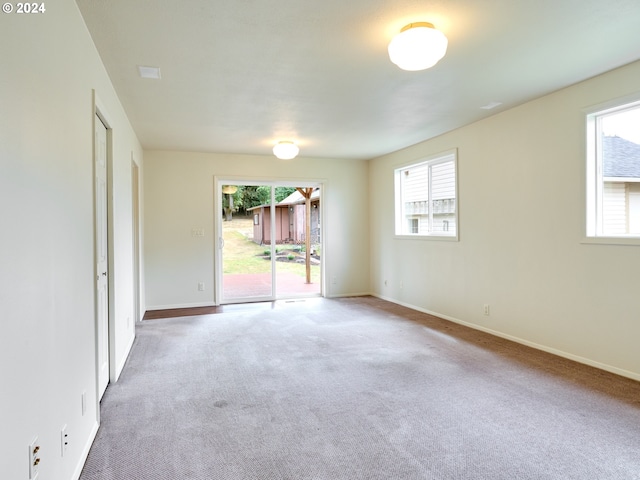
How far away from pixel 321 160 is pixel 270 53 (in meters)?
4.24

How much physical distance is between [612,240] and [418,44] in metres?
2.39

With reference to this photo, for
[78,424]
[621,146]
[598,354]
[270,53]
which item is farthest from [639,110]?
[78,424]

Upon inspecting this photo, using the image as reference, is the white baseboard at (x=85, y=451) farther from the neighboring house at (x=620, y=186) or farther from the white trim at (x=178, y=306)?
the neighboring house at (x=620, y=186)

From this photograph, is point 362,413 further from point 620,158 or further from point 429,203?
point 429,203

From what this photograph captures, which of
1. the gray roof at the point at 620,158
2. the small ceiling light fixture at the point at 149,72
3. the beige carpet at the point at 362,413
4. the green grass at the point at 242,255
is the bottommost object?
the beige carpet at the point at 362,413

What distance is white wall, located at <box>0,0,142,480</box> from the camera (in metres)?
1.24

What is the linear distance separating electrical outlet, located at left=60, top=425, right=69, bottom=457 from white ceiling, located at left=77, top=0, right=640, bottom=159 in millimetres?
2239

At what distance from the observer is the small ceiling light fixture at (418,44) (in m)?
2.33

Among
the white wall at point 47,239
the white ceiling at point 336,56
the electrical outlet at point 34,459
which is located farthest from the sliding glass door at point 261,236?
the electrical outlet at point 34,459

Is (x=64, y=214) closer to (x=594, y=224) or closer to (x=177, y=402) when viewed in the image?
(x=177, y=402)

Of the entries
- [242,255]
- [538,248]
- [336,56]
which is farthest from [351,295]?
[336,56]

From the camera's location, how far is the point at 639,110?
125 inches

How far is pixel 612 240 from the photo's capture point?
10.6 ft

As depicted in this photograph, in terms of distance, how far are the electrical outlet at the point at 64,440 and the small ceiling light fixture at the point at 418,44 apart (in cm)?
272
